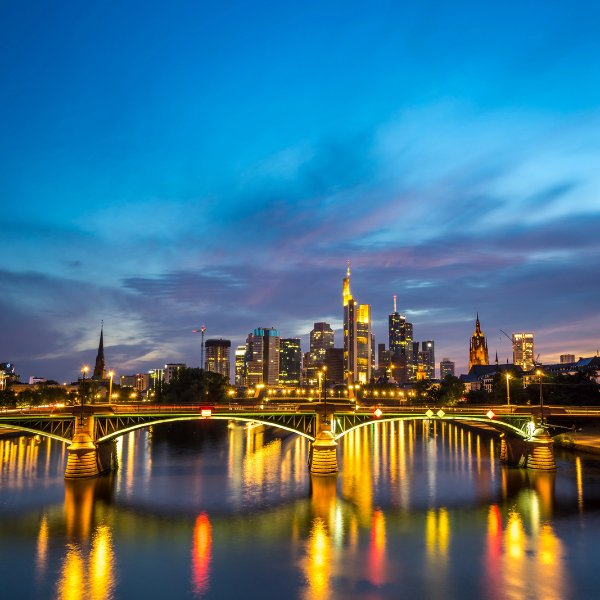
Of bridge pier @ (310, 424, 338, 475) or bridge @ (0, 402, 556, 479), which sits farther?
bridge pier @ (310, 424, 338, 475)

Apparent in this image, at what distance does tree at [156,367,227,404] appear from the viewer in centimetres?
18275

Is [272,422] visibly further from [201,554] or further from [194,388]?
[194,388]

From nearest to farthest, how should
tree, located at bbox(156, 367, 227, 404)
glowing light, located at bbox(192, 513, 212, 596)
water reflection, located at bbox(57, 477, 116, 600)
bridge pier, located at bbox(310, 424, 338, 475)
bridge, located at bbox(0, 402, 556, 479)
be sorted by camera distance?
water reflection, located at bbox(57, 477, 116, 600) < glowing light, located at bbox(192, 513, 212, 596) < bridge, located at bbox(0, 402, 556, 479) < bridge pier, located at bbox(310, 424, 338, 475) < tree, located at bbox(156, 367, 227, 404)

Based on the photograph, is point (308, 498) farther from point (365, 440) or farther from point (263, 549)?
point (365, 440)

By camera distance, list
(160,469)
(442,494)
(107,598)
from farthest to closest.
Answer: (160,469), (442,494), (107,598)

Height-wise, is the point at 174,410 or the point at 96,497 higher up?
the point at 174,410

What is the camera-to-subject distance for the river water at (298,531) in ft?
135

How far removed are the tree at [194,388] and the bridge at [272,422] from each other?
94.0m

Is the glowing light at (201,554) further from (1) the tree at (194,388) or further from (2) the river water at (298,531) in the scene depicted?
(1) the tree at (194,388)

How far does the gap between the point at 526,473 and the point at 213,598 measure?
59.2m

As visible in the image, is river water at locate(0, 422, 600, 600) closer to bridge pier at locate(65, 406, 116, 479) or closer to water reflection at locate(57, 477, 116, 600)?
water reflection at locate(57, 477, 116, 600)

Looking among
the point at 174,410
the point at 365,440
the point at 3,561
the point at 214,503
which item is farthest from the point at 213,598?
the point at 365,440

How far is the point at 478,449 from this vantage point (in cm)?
11662

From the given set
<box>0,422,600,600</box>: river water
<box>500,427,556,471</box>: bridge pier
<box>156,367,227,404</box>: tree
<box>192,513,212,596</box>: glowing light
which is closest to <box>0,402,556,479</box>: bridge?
<box>500,427,556,471</box>: bridge pier
